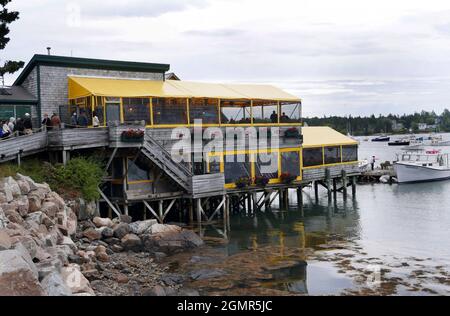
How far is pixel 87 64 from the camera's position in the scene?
32.3 meters

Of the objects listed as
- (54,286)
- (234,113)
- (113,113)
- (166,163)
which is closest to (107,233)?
(166,163)

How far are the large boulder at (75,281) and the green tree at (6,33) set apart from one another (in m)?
21.0

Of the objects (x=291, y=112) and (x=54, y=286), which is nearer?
(x=54, y=286)

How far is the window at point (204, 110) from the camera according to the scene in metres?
33.1

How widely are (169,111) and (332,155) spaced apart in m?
17.2

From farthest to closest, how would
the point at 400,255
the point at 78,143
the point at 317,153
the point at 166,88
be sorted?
the point at 317,153
the point at 166,88
the point at 78,143
the point at 400,255

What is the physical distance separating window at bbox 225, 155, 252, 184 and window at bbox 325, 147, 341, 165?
9789 mm

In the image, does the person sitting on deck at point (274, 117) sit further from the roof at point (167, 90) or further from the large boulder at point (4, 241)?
the large boulder at point (4, 241)

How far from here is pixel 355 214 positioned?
3922 centimetres

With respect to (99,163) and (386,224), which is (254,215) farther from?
(99,163)

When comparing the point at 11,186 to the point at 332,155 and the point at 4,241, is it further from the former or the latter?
the point at 332,155

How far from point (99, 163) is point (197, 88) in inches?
373

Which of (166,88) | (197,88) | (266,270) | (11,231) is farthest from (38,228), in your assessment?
(197,88)

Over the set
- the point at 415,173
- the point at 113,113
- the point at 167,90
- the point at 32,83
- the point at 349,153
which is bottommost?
the point at 415,173
